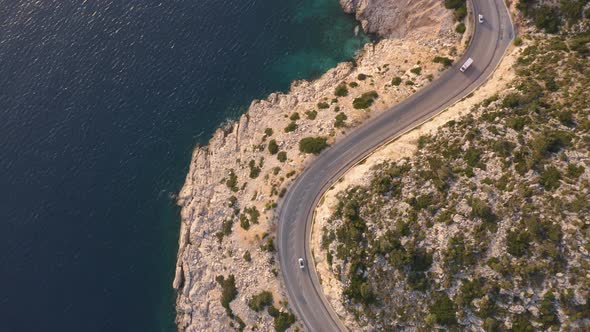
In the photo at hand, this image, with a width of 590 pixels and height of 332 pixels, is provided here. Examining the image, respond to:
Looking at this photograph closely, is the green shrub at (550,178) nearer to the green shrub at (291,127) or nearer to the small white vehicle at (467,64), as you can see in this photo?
the small white vehicle at (467,64)

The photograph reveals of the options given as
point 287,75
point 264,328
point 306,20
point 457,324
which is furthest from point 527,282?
point 306,20

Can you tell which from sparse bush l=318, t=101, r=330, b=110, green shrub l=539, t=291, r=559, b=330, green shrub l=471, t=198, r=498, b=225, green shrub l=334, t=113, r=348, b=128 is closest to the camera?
green shrub l=539, t=291, r=559, b=330

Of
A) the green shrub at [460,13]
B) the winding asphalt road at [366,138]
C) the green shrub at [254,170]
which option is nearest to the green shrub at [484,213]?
the winding asphalt road at [366,138]

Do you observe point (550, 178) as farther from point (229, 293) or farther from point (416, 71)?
point (229, 293)

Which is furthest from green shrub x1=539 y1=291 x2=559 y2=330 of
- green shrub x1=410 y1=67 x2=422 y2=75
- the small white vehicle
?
green shrub x1=410 y1=67 x2=422 y2=75

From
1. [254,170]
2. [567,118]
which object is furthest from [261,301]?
[567,118]

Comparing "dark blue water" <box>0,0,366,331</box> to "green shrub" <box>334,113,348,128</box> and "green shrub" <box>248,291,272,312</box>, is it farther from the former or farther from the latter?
"green shrub" <box>248,291,272,312</box>

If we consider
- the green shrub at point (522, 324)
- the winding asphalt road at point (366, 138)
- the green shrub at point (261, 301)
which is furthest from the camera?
the winding asphalt road at point (366, 138)
